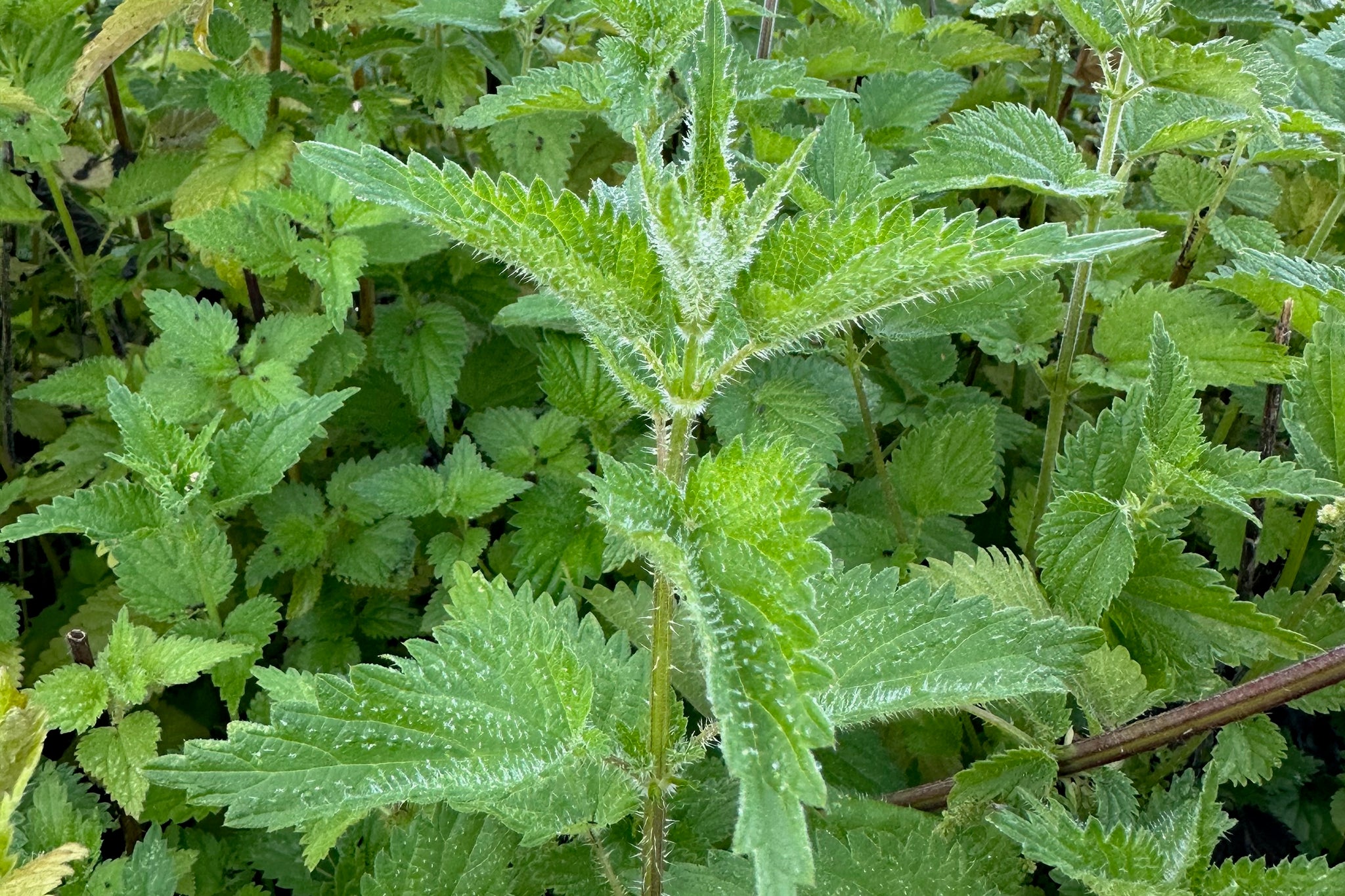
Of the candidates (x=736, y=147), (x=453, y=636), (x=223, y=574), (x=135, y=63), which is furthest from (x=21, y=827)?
(x=135, y=63)

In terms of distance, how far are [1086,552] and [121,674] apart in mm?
1217

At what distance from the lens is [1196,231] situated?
1705mm

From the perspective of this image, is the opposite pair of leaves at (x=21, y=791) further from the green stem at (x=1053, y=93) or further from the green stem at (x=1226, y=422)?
the green stem at (x=1053, y=93)

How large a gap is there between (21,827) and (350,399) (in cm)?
87

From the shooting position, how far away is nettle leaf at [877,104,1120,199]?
1.29m

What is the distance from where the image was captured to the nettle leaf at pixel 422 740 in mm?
827

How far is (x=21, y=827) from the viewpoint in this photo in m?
1.27

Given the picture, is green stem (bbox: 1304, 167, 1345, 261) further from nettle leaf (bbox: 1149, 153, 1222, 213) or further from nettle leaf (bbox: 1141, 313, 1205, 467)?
nettle leaf (bbox: 1141, 313, 1205, 467)

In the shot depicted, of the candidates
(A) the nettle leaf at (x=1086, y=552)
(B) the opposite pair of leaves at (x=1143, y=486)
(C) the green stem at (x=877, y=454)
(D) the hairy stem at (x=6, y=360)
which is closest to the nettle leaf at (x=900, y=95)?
(C) the green stem at (x=877, y=454)

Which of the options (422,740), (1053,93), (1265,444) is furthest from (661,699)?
(1053,93)

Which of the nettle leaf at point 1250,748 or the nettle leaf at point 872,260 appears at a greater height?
the nettle leaf at point 872,260

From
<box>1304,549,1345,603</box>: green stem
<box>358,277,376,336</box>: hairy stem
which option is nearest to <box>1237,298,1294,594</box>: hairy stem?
<box>1304,549,1345,603</box>: green stem

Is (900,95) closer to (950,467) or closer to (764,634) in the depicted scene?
(950,467)

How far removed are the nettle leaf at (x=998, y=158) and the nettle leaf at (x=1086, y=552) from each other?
396mm
